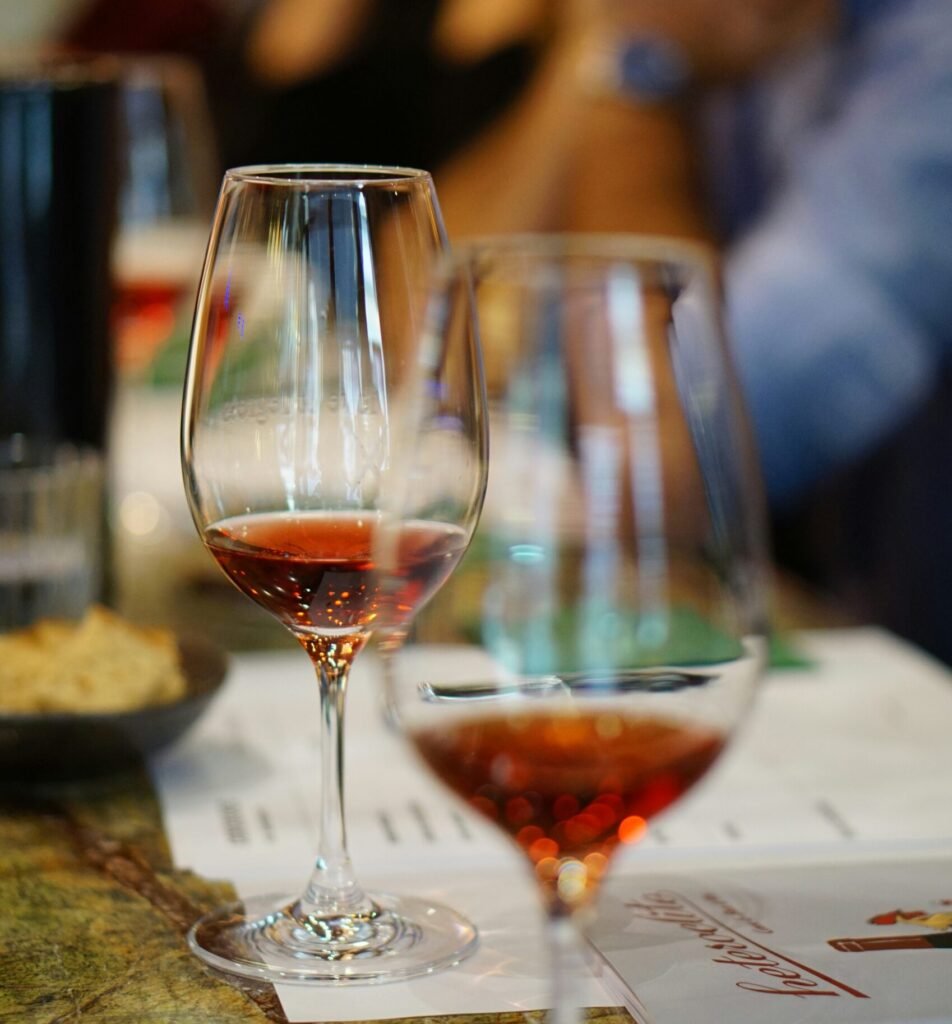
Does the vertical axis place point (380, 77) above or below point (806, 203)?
above

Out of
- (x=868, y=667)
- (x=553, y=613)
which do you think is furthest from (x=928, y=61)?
(x=553, y=613)

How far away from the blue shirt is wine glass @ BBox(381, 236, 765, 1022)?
1236 millimetres

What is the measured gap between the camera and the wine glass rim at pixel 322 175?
0.57m

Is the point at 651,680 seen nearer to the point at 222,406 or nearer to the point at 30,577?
the point at 222,406

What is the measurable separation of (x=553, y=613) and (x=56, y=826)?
369mm

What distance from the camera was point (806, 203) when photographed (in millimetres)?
1788

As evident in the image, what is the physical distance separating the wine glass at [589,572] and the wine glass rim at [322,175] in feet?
0.46

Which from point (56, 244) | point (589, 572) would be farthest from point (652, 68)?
→ point (589, 572)

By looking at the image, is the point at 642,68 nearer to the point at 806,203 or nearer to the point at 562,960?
the point at 806,203

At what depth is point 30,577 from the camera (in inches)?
37.4

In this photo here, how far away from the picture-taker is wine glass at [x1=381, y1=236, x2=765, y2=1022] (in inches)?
16.6

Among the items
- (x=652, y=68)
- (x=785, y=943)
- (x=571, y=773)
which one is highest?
(x=652, y=68)

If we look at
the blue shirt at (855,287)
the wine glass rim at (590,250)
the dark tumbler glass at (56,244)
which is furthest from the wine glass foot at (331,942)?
the blue shirt at (855,287)

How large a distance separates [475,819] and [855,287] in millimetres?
1232
